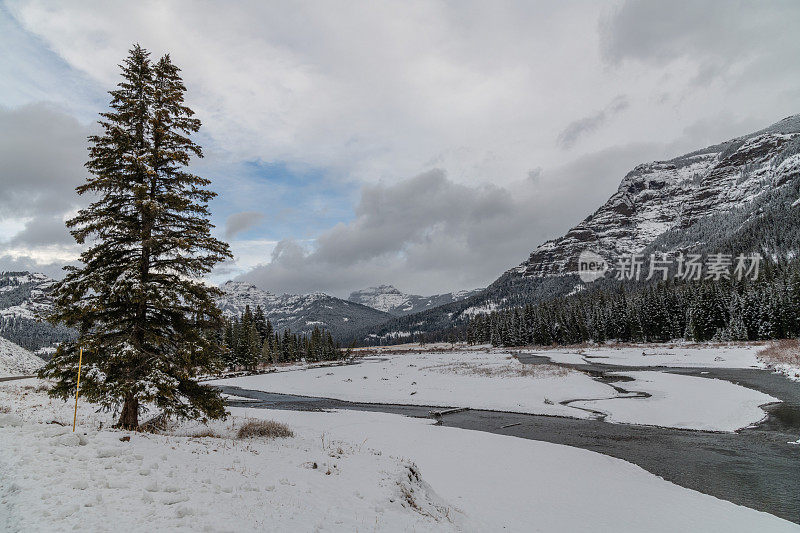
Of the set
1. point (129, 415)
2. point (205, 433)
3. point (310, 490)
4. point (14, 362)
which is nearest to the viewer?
point (310, 490)

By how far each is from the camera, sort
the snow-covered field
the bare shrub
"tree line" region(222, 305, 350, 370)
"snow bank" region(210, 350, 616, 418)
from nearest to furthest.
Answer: the bare shrub
the snow-covered field
"snow bank" region(210, 350, 616, 418)
"tree line" region(222, 305, 350, 370)

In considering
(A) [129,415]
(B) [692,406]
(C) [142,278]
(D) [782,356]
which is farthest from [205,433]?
(D) [782,356]

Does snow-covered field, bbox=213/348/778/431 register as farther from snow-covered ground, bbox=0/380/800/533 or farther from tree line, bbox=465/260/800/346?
tree line, bbox=465/260/800/346

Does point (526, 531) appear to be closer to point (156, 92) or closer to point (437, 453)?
point (437, 453)

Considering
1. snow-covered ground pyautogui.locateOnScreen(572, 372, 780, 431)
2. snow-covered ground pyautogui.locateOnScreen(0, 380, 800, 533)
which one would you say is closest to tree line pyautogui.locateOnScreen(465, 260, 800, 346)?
snow-covered ground pyautogui.locateOnScreen(572, 372, 780, 431)

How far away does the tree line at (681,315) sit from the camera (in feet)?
280

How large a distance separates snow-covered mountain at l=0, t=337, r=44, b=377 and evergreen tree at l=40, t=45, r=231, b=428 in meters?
78.7

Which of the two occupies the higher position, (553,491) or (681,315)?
(681,315)

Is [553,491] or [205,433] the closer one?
[553,491]

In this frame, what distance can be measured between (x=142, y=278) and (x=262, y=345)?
97.5 meters

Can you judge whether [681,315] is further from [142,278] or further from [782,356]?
[142,278]

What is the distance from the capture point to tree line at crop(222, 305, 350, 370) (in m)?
88.7

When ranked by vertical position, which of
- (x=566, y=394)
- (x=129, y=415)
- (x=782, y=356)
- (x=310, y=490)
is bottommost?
(x=782, y=356)

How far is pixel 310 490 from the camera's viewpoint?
396 inches
